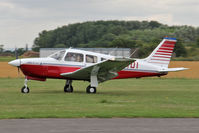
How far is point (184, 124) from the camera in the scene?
33.7ft

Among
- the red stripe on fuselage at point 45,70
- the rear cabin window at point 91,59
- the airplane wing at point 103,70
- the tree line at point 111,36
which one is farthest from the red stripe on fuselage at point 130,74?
the tree line at point 111,36

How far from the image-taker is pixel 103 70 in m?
20.3

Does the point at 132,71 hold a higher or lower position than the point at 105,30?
lower

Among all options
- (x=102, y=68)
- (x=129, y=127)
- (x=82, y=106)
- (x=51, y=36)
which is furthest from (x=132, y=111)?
(x=51, y=36)

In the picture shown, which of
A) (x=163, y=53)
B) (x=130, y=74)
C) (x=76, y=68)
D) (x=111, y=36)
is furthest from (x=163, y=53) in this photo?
(x=111, y=36)

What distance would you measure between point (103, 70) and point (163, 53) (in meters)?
3.69

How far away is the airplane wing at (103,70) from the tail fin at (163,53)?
94.0 inches

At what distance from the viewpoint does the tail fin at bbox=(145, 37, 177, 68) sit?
71.7ft

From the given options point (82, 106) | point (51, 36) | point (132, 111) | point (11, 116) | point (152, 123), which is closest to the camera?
point (152, 123)

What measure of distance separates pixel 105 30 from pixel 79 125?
3335 inches

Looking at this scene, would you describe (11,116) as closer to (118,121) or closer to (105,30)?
(118,121)

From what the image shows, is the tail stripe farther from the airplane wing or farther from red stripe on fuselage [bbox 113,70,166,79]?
the airplane wing

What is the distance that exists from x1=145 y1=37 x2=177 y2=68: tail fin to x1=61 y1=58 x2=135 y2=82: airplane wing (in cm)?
239

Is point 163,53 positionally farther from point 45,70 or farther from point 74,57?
point 45,70
